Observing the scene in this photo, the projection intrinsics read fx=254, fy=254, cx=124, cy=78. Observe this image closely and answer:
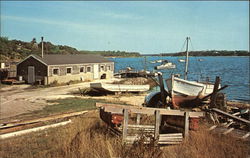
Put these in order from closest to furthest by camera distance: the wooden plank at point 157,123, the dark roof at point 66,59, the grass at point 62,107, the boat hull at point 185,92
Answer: the wooden plank at point 157,123 → the grass at point 62,107 → the boat hull at point 185,92 → the dark roof at point 66,59

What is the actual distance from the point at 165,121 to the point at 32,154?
4.99m

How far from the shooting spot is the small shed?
102 ft

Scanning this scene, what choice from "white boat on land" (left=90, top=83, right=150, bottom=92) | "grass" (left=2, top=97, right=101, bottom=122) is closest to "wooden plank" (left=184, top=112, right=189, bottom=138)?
"grass" (left=2, top=97, right=101, bottom=122)

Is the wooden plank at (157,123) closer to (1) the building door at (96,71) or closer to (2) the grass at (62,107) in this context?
(2) the grass at (62,107)

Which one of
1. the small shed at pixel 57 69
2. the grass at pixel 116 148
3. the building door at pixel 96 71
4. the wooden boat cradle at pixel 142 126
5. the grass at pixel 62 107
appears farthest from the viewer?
the building door at pixel 96 71

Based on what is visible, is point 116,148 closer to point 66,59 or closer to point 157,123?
point 157,123

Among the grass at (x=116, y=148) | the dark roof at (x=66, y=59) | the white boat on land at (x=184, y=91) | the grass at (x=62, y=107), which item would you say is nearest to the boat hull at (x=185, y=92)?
the white boat on land at (x=184, y=91)

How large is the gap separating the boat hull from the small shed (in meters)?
17.3

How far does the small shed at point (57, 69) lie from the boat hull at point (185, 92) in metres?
17.3

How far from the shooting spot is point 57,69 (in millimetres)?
32281

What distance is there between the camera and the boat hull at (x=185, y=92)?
19.1m

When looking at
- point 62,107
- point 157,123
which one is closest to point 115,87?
point 62,107

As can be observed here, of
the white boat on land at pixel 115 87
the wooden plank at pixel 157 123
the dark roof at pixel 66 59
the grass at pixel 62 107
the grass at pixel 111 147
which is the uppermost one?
the dark roof at pixel 66 59

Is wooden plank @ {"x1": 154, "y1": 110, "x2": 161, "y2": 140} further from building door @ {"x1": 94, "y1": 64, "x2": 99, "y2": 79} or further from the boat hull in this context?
building door @ {"x1": 94, "y1": 64, "x2": 99, "y2": 79}
